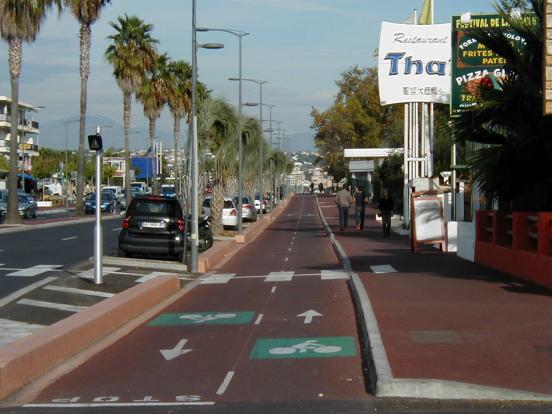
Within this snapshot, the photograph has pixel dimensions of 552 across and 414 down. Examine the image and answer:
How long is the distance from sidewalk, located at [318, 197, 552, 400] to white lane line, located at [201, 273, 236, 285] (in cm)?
337

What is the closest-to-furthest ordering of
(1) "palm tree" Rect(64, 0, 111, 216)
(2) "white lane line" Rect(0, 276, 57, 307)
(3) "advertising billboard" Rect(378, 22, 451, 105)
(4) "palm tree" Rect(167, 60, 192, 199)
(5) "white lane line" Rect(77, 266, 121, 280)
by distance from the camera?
(2) "white lane line" Rect(0, 276, 57, 307)
(5) "white lane line" Rect(77, 266, 121, 280)
(3) "advertising billboard" Rect(378, 22, 451, 105)
(1) "palm tree" Rect(64, 0, 111, 216)
(4) "palm tree" Rect(167, 60, 192, 199)

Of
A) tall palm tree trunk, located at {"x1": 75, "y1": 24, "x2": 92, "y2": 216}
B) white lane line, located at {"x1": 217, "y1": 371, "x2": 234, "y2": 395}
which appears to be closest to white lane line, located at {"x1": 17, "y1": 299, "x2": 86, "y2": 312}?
white lane line, located at {"x1": 217, "y1": 371, "x2": 234, "y2": 395}

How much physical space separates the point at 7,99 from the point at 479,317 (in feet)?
297

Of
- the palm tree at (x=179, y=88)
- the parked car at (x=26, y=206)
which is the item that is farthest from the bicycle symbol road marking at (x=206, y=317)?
the palm tree at (x=179, y=88)

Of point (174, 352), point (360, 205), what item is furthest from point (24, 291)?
point (360, 205)

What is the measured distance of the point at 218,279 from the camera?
2141 centimetres

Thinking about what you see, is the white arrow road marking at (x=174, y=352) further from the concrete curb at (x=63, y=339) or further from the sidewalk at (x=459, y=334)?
the sidewalk at (x=459, y=334)

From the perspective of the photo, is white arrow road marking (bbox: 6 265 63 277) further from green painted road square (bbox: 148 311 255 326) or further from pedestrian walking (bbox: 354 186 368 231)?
pedestrian walking (bbox: 354 186 368 231)

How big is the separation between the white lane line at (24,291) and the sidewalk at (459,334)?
6350 mm

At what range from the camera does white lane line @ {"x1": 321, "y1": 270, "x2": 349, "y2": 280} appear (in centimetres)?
2050

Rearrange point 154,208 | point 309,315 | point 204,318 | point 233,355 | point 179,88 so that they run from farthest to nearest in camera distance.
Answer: point 179,88
point 154,208
point 204,318
point 309,315
point 233,355

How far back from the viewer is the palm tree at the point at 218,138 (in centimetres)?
3644

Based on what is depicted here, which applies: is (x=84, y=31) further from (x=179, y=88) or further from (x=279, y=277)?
(x=279, y=277)

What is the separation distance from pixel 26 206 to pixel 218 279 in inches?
1456
